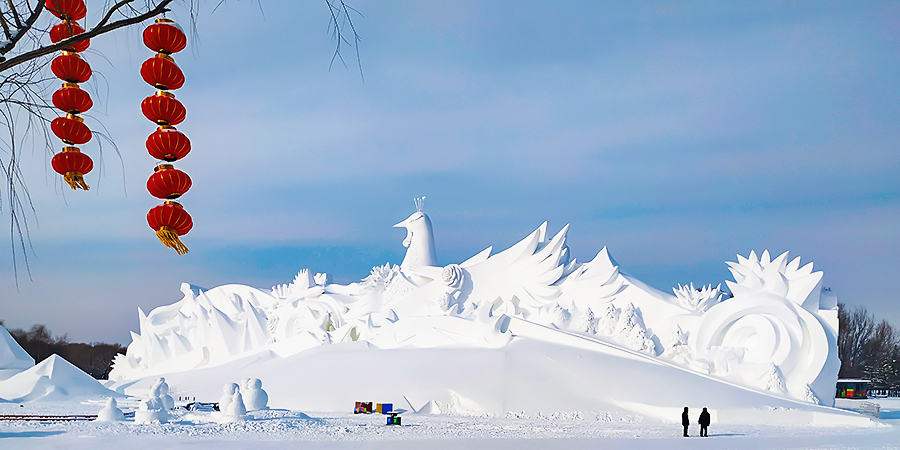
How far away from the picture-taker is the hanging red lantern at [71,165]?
5.26 metres

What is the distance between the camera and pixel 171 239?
5.15 meters

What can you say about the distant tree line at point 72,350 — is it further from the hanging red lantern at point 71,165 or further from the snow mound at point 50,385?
the hanging red lantern at point 71,165

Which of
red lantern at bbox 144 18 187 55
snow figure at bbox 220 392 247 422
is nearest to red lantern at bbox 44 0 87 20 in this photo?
red lantern at bbox 144 18 187 55

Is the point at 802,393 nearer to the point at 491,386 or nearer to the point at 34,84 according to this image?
the point at 491,386

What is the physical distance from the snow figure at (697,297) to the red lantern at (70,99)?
1253cm

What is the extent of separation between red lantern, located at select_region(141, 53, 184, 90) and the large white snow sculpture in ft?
27.1

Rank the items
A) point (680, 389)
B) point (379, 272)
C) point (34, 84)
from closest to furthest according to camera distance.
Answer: point (34, 84) → point (680, 389) → point (379, 272)

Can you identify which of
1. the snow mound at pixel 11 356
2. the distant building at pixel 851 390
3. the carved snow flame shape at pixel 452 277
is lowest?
the snow mound at pixel 11 356

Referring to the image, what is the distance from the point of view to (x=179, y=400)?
17688 mm

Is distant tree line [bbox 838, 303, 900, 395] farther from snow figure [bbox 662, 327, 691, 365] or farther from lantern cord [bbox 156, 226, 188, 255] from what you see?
lantern cord [bbox 156, 226, 188, 255]

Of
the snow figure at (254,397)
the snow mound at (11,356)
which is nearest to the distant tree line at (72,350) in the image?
the snow mound at (11,356)

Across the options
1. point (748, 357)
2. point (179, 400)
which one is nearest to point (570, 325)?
point (748, 357)

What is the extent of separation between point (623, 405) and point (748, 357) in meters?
2.60

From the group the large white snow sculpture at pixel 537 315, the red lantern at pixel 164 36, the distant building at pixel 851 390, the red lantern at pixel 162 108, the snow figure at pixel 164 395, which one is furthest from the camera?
the distant building at pixel 851 390
